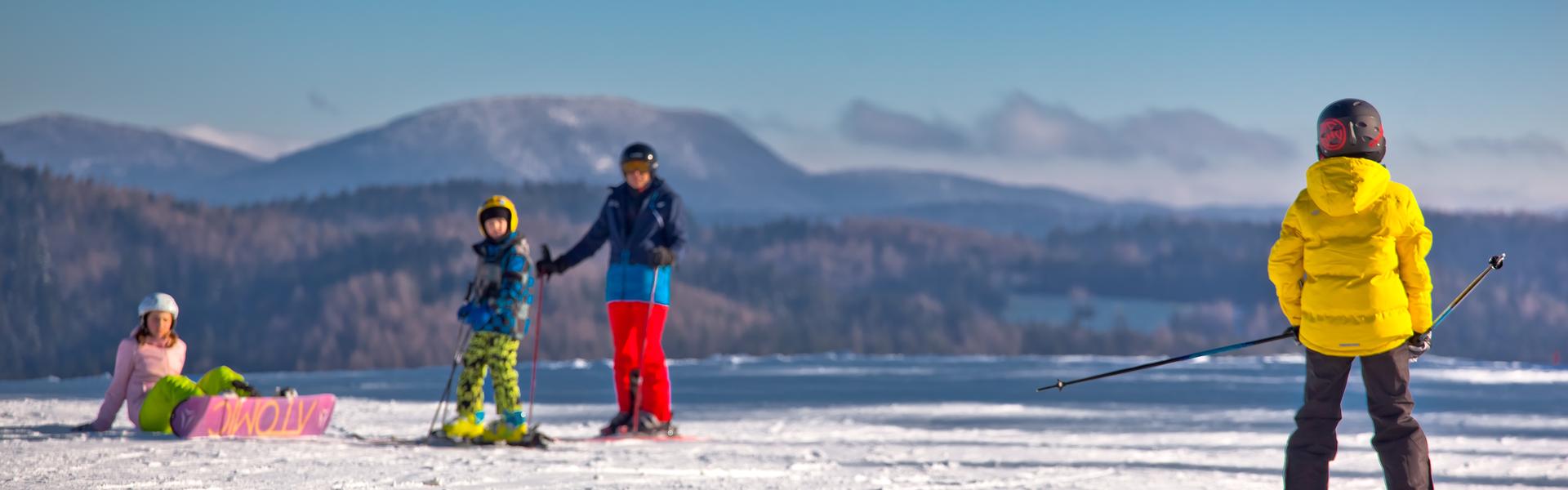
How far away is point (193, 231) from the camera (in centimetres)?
9762

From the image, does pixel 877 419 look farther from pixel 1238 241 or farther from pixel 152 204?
pixel 1238 241

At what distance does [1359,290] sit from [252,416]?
5257mm

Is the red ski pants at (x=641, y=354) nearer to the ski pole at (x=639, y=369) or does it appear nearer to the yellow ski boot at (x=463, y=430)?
the ski pole at (x=639, y=369)

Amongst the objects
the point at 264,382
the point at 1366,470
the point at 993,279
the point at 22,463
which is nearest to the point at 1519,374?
the point at 1366,470

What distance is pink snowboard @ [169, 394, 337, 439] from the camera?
6895 millimetres

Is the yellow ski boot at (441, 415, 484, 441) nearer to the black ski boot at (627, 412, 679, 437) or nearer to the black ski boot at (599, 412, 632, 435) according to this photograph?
the black ski boot at (599, 412, 632, 435)

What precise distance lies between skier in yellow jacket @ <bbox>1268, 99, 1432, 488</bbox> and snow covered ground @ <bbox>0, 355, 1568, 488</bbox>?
4.68ft

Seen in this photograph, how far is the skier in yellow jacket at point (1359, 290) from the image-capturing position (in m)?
4.32

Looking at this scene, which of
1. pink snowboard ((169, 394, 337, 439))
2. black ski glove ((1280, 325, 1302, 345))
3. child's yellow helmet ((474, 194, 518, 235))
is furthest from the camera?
child's yellow helmet ((474, 194, 518, 235))

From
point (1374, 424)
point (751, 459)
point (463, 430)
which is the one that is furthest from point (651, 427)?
point (1374, 424)

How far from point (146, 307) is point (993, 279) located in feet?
375

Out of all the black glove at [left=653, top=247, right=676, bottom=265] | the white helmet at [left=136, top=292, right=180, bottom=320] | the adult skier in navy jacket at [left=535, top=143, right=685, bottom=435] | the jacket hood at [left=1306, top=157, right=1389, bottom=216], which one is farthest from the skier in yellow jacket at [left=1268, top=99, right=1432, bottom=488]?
the white helmet at [left=136, top=292, right=180, bottom=320]

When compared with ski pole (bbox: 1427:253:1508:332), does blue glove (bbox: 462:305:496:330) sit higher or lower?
lower

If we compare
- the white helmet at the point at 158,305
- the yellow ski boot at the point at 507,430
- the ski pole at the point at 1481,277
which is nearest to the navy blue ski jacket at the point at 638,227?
the yellow ski boot at the point at 507,430
